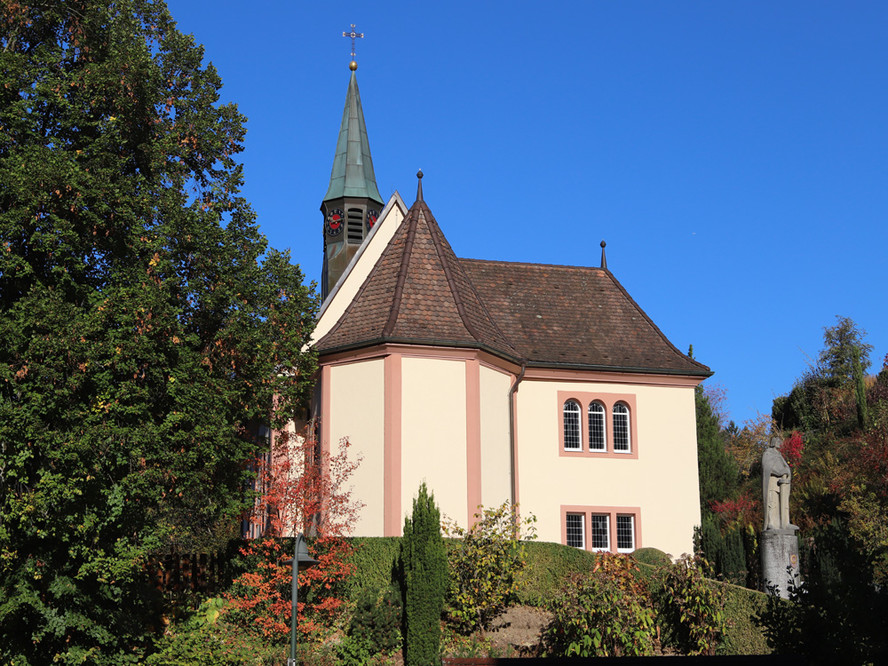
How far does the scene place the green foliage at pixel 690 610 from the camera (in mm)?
18203

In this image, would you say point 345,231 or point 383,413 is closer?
point 383,413

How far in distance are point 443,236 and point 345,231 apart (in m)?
17.2

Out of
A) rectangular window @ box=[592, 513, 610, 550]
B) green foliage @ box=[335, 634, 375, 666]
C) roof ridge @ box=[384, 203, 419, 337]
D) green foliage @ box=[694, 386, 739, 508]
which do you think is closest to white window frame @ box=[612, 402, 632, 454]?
rectangular window @ box=[592, 513, 610, 550]

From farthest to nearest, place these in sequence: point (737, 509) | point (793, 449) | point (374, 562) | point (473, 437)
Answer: point (793, 449) < point (737, 509) < point (473, 437) < point (374, 562)

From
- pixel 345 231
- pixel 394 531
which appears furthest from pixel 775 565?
pixel 345 231

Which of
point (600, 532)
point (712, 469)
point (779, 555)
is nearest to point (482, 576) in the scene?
point (779, 555)

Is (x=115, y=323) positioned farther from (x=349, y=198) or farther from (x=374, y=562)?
(x=349, y=198)

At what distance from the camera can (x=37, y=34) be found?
20.3 metres

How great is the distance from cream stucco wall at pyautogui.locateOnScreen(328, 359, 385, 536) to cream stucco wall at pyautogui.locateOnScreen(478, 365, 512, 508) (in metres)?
2.63

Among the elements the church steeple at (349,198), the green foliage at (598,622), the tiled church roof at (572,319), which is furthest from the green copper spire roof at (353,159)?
the green foliage at (598,622)

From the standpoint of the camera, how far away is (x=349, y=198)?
4288 cm

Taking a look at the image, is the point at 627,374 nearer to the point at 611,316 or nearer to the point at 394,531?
the point at 611,316

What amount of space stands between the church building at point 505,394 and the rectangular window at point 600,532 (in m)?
0.06

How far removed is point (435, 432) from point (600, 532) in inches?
283
